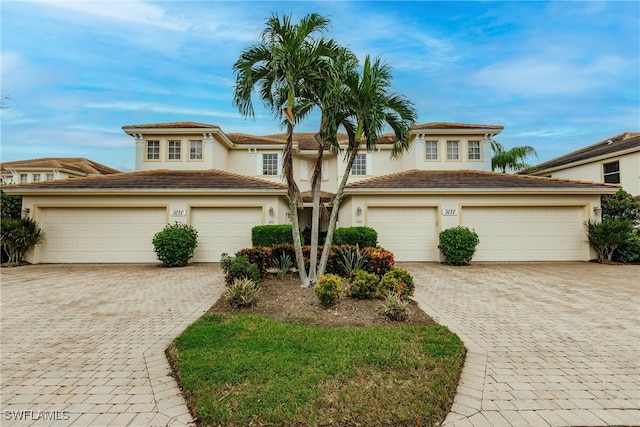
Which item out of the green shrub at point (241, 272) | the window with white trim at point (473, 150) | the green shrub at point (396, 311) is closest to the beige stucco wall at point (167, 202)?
the green shrub at point (241, 272)

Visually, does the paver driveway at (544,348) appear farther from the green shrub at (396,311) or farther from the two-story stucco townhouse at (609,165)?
the two-story stucco townhouse at (609,165)

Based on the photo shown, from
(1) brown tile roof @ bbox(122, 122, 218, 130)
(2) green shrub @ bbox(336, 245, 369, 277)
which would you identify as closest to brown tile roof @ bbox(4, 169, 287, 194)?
(1) brown tile roof @ bbox(122, 122, 218, 130)

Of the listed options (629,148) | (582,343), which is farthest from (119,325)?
(629,148)

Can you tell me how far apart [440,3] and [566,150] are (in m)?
19.1

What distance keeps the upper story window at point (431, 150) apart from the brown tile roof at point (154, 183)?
8.33 meters

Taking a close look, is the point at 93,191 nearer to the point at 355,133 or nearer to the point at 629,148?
the point at 355,133

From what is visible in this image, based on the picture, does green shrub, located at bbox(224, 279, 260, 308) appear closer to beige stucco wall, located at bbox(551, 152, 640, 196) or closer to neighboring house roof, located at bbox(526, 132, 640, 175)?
beige stucco wall, located at bbox(551, 152, 640, 196)

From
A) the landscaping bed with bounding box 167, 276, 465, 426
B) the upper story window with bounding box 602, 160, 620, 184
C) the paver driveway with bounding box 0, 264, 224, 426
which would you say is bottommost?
the paver driveway with bounding box 0, 264, 224, 426

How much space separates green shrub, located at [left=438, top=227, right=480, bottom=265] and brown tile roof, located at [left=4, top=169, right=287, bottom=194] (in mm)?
6856

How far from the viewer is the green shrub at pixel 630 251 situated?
12086 millimetres

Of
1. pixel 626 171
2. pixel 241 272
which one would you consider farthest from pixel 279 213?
pixel 626 171

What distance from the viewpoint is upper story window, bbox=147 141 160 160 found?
16.4 m

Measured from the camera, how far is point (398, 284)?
640 cm

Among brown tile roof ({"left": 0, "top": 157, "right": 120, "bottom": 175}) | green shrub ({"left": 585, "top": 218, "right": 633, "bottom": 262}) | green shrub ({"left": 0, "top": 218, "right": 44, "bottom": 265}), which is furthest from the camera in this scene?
brown tile roof ({"left": 0, "top": 157, "right": 120, "bottom": 175})
